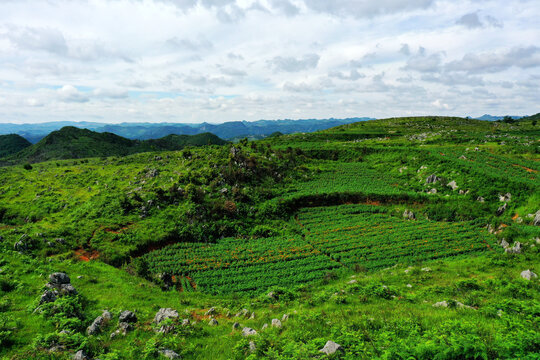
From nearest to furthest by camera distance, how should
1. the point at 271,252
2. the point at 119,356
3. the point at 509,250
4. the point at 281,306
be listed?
the point at 119,356 → the point at 281,306 → the point at 509,250 → the point at 271,252

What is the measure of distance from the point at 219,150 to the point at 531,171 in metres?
69.7

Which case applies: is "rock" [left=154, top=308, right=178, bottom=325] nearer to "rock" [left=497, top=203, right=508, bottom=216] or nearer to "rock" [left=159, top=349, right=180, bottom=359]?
"rock" [left=159, top=349, right=180, bottom=359]

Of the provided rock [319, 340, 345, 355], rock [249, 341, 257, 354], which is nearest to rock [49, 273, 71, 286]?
rock [249, 341, 257, 354]

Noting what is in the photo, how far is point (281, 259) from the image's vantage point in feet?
107

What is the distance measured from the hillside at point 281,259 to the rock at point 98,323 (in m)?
0.13

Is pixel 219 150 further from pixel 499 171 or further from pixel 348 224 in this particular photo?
pixel 499 171

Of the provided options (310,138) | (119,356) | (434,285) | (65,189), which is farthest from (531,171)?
(65,189)

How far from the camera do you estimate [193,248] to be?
1442 inches

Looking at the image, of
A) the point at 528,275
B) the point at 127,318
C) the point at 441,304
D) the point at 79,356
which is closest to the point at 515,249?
the point at 528,275

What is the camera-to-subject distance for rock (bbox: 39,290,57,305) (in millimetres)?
14995

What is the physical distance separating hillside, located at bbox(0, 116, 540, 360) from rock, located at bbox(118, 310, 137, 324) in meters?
0.14

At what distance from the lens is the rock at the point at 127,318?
1493 cm

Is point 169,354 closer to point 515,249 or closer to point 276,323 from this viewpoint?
point 276,323

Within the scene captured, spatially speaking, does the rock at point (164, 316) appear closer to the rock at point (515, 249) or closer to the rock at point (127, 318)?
the rock at point (127, 318)
